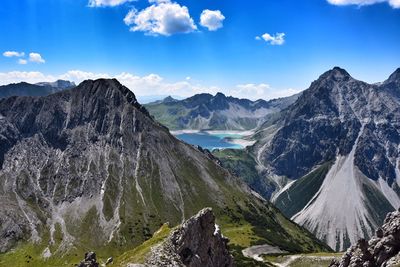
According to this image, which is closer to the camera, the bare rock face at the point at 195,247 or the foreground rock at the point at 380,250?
the foreground rock at the point at 380,250

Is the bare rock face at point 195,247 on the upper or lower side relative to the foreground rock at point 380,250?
lower

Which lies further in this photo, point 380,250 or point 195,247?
point 195,247

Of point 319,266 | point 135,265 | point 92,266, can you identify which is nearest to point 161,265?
point 135,265

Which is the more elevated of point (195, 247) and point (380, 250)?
point (380, 250)

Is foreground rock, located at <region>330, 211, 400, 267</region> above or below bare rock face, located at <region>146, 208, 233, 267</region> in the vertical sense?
above

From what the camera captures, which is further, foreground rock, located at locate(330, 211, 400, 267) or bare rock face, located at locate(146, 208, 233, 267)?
bare rock face, located at locate(146, 208, 233, 267)
